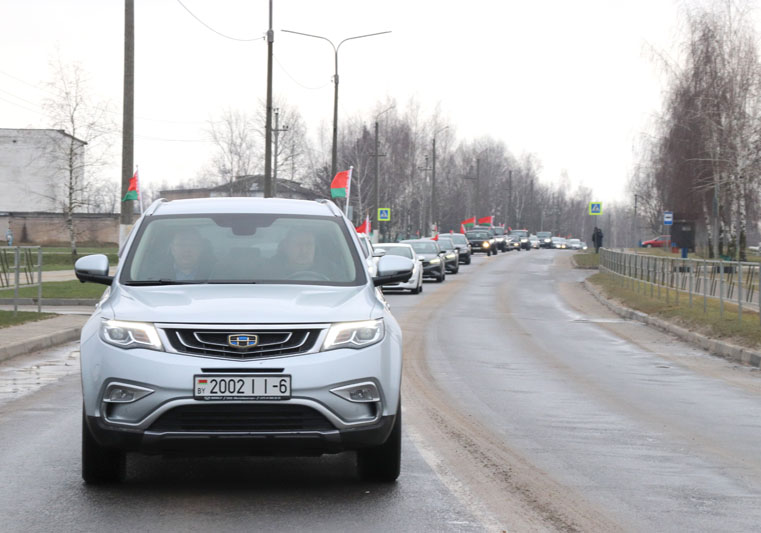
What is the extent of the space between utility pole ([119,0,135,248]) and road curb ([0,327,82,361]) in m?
5.49

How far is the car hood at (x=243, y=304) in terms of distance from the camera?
19.6ft

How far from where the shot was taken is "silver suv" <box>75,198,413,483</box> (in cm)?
582

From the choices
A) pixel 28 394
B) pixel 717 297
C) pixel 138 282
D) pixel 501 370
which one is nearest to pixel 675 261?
pixel 717 297

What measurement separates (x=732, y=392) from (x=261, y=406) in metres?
7.50

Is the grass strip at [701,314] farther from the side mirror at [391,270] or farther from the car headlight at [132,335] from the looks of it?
the car headlight at [132,335]

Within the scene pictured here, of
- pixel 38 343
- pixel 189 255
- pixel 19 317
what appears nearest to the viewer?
pixel 189 255

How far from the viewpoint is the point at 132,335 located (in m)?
6.00

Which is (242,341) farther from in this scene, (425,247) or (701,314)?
(425,247)

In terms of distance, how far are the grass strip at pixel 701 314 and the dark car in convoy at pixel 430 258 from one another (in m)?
10.3

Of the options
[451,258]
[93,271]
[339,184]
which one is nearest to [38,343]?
[93,271]

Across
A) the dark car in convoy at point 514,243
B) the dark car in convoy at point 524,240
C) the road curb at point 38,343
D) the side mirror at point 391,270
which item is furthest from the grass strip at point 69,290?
the dark car in convoy at point 524,240

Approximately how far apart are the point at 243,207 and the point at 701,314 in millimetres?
15120

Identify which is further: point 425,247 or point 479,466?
point 425,247

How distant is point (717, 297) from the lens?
20016 millimetres
